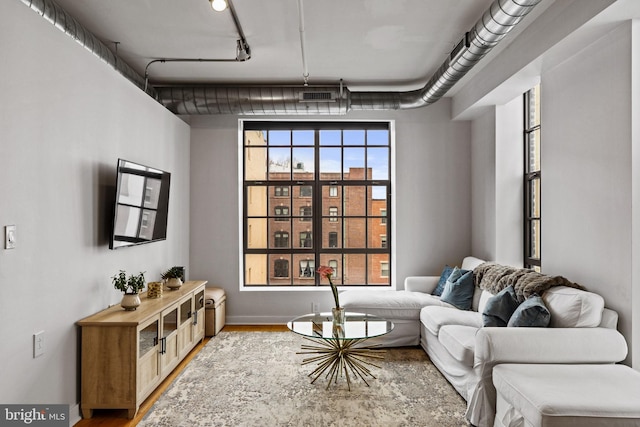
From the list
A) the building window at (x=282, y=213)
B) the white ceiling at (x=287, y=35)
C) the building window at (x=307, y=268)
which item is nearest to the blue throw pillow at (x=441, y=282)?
the building window at (x=307, y=268)

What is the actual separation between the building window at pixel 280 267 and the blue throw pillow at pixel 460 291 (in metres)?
2.19

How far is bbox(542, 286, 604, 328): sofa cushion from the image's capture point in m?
2.78

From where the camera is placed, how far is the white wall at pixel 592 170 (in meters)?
2.76

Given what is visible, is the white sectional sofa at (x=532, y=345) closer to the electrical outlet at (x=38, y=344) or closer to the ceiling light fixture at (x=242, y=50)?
the electrical outlet at (x=38, y=344)

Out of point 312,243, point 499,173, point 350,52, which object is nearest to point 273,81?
point 350,52

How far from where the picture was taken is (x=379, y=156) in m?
5.88

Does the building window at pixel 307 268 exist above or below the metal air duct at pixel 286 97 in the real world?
below

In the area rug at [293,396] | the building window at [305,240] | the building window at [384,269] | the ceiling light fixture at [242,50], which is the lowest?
the area rug at [293,396]

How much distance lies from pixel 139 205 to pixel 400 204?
3.25 meters

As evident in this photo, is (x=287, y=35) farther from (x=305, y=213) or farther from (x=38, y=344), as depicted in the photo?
(x=38, y=344)

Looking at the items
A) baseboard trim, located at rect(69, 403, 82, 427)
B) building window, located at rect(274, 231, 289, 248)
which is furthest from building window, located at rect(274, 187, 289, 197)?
baseboard trim, located at rect(69, 403, 82, 427)

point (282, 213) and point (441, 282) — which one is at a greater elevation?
point (282, 213)

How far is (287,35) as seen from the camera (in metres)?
3.73

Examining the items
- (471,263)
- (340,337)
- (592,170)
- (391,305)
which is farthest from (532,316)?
(471,263)
